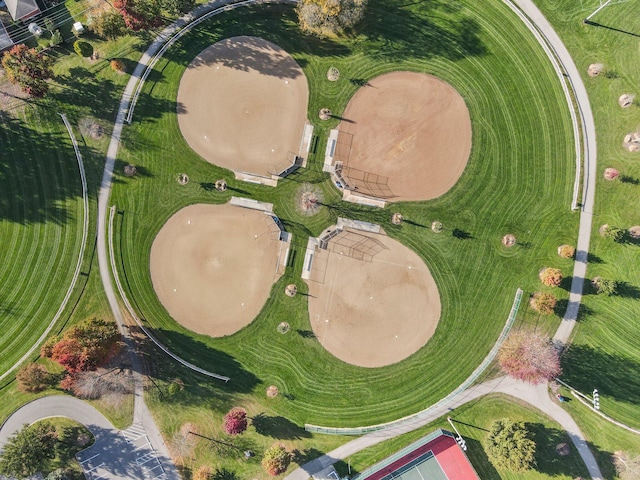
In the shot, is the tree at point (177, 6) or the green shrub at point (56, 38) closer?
the tree at point (177, 6)

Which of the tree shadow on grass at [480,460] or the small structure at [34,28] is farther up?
the small structure at [34,28]

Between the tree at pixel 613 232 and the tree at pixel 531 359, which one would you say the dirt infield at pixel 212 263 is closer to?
the tree at pixel 531 359

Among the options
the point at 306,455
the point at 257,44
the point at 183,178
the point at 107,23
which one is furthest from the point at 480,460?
the point at 107,23

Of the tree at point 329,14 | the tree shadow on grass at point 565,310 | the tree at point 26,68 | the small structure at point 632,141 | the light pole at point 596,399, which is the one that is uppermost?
the tree at point 329,14

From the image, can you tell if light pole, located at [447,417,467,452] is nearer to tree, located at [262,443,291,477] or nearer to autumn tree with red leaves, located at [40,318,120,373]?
tree, located at [262,443,291,477]

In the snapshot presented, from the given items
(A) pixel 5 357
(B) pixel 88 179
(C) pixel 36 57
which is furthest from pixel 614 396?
(C) pixel 36 57

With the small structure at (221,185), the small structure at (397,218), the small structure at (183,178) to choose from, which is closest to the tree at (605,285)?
the small structure at (397,218)

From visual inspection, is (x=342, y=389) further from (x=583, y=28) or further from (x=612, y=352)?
(x=583, y=28)

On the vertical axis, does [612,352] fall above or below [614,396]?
above
